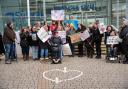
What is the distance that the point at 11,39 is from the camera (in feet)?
51.8

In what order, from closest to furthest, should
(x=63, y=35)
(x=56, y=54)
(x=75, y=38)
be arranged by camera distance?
(x=56, y=54) < (x=63, y=35) < (x=75, y=38)

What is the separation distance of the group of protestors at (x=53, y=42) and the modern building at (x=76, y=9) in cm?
883

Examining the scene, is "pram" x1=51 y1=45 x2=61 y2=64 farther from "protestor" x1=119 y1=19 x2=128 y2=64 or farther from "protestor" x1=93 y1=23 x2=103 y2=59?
"protestor" x1=119 y1=19 x2=128 y2=64

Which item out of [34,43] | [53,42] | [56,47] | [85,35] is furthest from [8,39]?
[85,35]

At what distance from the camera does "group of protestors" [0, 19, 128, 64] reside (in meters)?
15.5

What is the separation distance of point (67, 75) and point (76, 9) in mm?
15418

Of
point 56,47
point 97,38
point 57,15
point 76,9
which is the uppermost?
point 76,9

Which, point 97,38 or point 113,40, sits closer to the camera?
point 113,40

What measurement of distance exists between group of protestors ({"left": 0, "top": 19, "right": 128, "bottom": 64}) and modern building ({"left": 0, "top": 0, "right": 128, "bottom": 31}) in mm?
8831

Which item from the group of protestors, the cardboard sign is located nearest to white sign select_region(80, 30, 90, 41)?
the group of protestors

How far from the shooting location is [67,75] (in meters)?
12.6

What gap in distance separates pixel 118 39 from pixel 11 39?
14.2 ft

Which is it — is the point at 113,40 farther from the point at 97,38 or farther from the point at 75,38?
the point at 75,38

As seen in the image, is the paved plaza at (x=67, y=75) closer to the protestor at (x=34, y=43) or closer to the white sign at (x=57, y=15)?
A: the protestor at (x=34, y=43)
